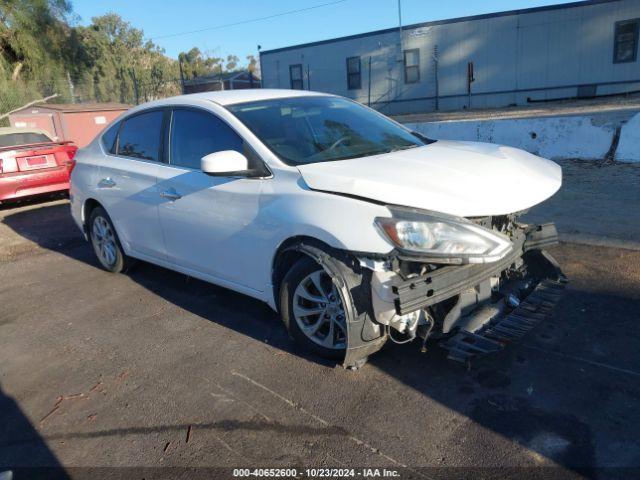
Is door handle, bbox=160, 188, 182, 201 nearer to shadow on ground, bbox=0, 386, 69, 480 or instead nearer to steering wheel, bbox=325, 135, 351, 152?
steering wheel, bbox=325, 135, 351, 152

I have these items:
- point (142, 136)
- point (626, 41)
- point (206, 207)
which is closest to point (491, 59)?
point (626, 41)

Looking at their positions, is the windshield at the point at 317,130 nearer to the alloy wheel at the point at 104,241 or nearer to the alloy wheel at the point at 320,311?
the alloy wheel at the point at 320,311

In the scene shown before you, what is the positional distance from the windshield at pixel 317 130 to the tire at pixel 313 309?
0.78 meters

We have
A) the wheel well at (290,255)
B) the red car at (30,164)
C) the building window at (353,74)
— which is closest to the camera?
the wheel well at (290,255)

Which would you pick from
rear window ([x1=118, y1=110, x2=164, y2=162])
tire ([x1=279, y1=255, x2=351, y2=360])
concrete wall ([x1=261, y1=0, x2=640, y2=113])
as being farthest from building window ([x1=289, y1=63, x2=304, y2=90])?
tire ([x1=279, y1=255, x2=351, y2=360])

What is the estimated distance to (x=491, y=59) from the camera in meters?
24.2

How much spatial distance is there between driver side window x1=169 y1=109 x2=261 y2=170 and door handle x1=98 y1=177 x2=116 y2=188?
3.27ft

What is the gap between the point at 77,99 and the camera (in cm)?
2523

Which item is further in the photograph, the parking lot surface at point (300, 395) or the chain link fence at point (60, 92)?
the chain link fence at point (60, 92)

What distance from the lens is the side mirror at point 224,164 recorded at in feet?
11.7

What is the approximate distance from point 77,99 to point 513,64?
2034 cm

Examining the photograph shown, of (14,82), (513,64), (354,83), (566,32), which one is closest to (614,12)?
(566,32)

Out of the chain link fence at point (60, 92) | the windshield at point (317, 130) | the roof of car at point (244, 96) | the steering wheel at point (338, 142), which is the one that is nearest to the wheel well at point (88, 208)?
the roof of car at point (244, 96)

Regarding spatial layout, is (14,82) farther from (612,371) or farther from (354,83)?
(612,371)
